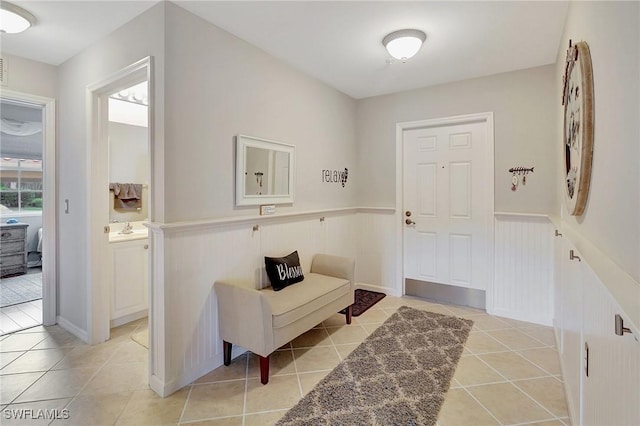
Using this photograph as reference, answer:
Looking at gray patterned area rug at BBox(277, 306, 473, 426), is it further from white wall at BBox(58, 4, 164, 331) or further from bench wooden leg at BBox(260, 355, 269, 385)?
white wall at BBox(58, 4, 164, 331)

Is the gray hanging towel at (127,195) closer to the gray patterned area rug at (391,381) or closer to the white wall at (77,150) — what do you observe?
the white wall at (77,150)

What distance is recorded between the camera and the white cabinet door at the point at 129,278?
2.92m

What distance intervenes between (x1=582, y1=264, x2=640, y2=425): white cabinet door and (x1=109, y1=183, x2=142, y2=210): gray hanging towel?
4.10m

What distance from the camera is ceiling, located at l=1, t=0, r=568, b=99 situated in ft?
6.68

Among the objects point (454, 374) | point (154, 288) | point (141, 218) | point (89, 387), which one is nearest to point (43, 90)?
point (141, 218)

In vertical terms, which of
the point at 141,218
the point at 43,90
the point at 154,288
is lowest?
the point at 154,288

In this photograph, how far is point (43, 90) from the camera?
285 cm

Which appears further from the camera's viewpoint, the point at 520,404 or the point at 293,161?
the point at 293,161

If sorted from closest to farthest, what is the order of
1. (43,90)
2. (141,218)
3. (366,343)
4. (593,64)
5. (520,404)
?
1. (593,64)
2. (520,404)
3. (366,343)
4. (43,90)
5. (141,218)

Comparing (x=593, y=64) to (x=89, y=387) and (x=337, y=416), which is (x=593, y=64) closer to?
(x=337, y=416)

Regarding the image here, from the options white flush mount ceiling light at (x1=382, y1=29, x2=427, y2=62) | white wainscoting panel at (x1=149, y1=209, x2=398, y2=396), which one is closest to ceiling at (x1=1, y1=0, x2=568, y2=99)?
white flush mount ceiling light at (x1=382, y1=29, x2=427, y2=62)

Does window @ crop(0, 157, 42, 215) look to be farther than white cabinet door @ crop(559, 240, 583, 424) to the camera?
Yes

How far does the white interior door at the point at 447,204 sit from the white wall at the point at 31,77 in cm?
367

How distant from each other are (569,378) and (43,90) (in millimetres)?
4588
